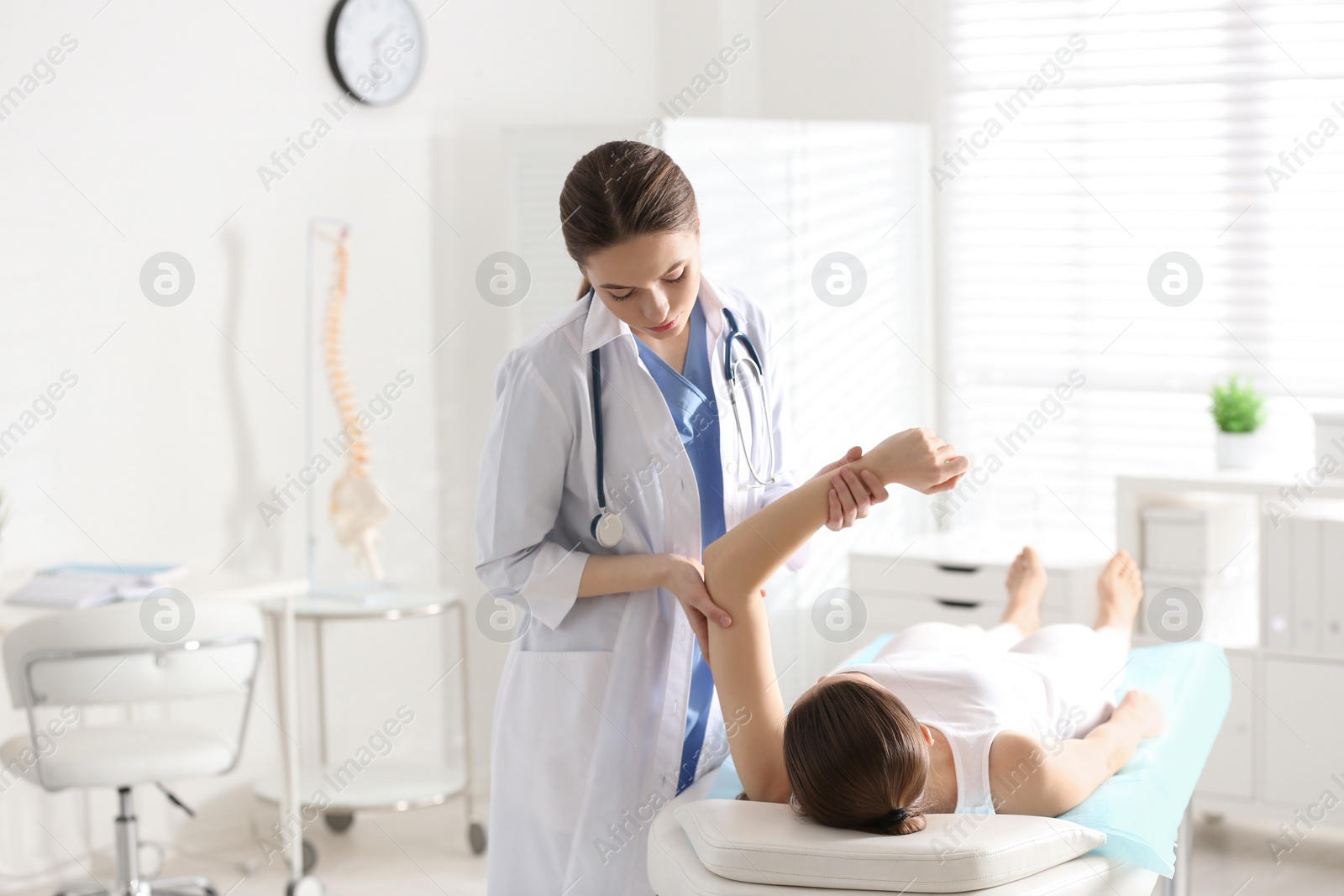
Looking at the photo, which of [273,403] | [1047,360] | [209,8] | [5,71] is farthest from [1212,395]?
[5,71]

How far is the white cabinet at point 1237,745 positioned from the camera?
312cm

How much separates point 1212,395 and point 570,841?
7.93ft

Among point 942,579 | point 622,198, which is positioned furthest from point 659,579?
point 942,579

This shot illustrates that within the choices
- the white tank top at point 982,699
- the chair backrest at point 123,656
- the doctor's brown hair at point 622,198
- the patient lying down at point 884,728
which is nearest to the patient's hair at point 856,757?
the patient lying down at point 884,728

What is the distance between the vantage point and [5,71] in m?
2.80

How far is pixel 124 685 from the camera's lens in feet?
8.45

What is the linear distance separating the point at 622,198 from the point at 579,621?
1.75 feet

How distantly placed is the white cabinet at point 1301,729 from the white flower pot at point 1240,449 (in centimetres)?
50

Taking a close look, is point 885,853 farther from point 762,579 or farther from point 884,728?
point 762,579

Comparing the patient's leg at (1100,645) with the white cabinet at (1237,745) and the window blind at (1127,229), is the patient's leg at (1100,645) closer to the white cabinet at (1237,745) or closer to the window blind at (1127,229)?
the white cabinet at (1237,745)

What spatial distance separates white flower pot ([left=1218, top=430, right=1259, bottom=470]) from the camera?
129 inches

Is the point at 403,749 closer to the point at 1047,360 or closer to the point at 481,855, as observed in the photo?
the point at 481,855

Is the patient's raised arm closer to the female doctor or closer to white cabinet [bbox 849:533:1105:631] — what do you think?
the female doctor

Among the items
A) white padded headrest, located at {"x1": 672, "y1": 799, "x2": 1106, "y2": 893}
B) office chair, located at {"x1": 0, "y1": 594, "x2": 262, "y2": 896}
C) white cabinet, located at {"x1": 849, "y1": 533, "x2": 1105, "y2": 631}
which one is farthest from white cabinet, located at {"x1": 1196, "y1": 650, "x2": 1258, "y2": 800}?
office chair, located at {"x1": 0, "y1": 594, "x2": 262, "y2": 896}
